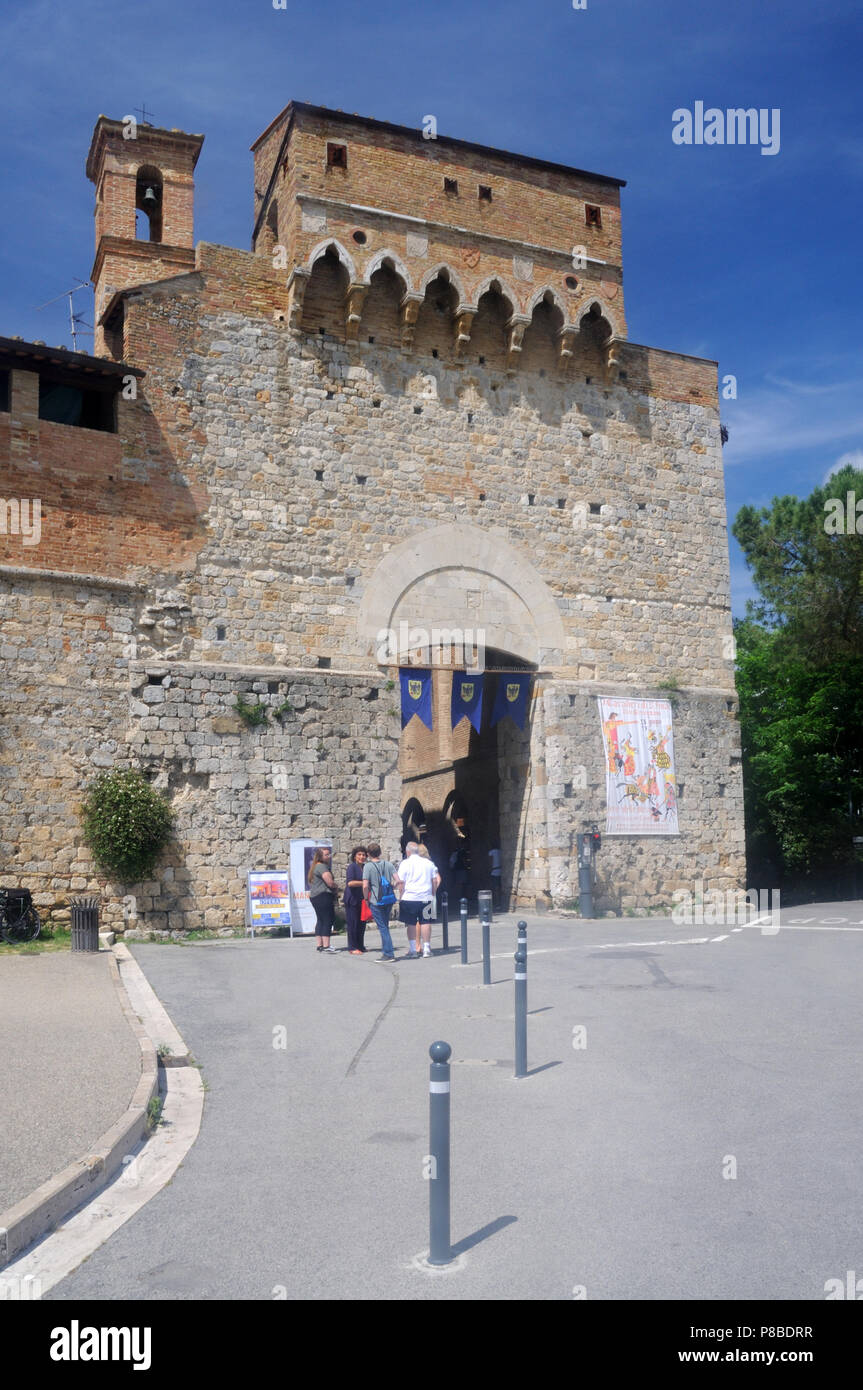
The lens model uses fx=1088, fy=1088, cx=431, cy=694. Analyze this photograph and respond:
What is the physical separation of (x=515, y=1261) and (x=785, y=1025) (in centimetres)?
570

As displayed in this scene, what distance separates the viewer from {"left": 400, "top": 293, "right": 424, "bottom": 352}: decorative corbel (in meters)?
20.1

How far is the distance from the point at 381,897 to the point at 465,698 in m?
6.03

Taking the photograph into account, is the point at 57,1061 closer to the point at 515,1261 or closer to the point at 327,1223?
the point at 327,1223

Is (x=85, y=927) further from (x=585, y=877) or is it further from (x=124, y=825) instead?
(x=585, y=877)

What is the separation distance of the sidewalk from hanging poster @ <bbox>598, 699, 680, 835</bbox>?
11.6 metres

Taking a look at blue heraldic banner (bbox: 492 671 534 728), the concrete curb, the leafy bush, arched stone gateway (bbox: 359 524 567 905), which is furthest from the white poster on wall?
the concrete curb

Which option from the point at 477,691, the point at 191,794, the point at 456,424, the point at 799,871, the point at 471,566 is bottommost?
the point at 799,871

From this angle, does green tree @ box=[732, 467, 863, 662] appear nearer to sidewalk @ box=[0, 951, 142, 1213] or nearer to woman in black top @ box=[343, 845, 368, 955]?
woman in black top @ box=[343, 845, 368, 955]

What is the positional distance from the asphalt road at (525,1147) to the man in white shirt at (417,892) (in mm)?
2618

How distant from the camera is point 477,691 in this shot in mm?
20422

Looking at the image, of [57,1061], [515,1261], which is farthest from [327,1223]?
[57,1061]

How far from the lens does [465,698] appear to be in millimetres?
20328

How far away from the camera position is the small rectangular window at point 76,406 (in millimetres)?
17922

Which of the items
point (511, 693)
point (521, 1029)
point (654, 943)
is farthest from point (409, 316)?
point (521, 1029)
